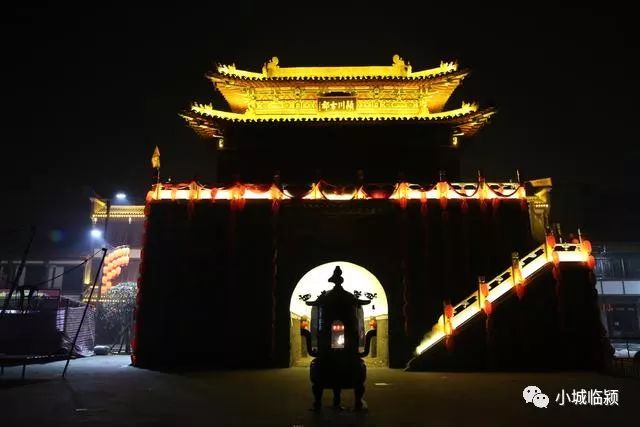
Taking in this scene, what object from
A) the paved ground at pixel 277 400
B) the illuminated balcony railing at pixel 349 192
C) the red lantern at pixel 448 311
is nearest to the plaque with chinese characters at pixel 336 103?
the illuminated balcony railing at pixel 349 192

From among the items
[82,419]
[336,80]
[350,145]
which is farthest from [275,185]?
[82,419]

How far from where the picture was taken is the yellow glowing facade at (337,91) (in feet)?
61.6

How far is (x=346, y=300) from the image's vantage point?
8016 millimetres

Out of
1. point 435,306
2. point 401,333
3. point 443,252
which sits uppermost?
point 443,252

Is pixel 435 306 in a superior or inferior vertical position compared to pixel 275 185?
inferior

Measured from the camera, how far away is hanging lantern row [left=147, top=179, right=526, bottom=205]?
16.0m

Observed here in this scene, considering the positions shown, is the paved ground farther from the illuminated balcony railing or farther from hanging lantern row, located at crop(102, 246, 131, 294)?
hanging lantern row, located at crop(102, 246, 131, 294)

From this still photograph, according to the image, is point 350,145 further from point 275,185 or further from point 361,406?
point 361,406

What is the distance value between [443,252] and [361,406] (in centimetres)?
906

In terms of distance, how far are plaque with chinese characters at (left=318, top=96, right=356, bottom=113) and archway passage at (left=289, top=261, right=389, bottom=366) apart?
714cm

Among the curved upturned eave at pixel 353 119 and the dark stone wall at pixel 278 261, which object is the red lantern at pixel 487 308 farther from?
the curved upturned eave at pixel 353 119

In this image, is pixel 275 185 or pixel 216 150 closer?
pixel 275 185

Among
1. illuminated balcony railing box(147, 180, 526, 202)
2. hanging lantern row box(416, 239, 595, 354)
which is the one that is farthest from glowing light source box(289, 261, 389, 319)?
illuminated balcony railing box(147, 180, 526, 202)

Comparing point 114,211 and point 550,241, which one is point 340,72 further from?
point 114,211
